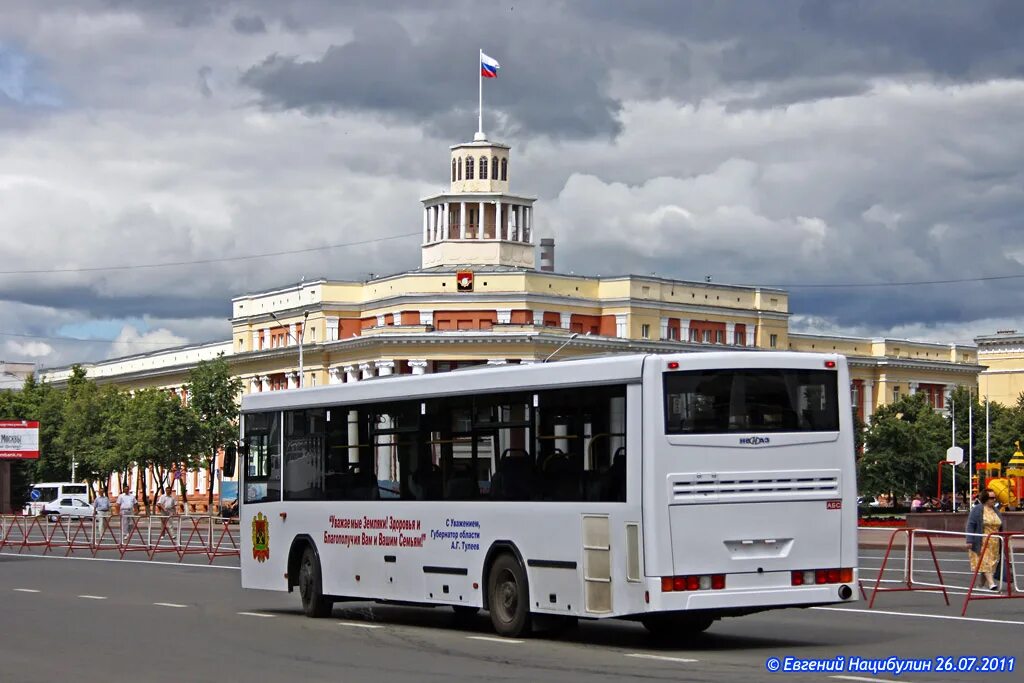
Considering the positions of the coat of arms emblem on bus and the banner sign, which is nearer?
the coat of arms emblem on bus

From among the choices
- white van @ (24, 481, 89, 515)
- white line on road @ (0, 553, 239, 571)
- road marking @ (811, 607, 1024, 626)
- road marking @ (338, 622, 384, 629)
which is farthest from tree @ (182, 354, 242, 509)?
road marking @ (811, 607, 1024, 626)

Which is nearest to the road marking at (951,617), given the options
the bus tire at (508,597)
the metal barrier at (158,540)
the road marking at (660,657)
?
the road marking at (660,657)

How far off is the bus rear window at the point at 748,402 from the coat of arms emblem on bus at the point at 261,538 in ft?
27.4

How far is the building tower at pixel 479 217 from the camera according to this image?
12250cm

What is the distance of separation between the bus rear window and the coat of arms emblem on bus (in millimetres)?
8339

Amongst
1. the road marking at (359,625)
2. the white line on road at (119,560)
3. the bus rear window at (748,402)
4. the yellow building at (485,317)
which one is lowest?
the white line on road at (119,560)

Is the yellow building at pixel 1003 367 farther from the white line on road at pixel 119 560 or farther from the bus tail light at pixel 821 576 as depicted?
the bus tail light at pixel 821 576

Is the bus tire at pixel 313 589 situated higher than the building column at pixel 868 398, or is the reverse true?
the building column at pixel 868 398

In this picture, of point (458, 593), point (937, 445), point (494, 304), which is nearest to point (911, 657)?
point (458, 593)

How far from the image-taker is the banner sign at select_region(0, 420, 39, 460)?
357ft

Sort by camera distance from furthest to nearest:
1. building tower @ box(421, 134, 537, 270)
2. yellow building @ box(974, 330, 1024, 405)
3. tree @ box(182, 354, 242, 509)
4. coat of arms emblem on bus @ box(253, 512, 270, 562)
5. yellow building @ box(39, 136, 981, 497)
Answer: yellow building @ box(974, 330, 1024, 405) < building tower @ box(421, 134, 537, 270) < yellow building @ box(39, 136, 981, 497) < tree @ box(182, 354, 242, 509) < coat of arms emblem on bus @ box(253, 512, 270, 562)

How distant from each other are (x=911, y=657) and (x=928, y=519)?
35.8 meters

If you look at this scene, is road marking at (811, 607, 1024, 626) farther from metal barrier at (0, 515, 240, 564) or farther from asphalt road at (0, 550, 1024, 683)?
metal barrier at (0, 515, 240, 564)

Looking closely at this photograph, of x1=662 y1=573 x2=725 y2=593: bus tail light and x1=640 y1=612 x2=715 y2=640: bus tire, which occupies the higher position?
x1=662 y1=573 x2=725 y2=593: bus tail light
